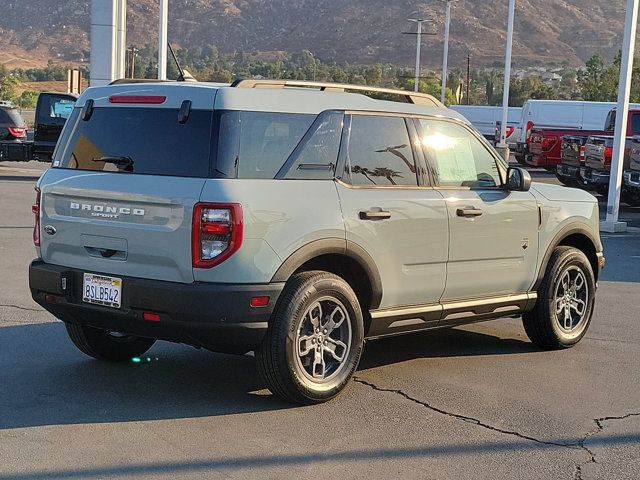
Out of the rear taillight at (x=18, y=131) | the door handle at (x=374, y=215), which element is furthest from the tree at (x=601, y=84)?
the door handle at (x=374, y=215)

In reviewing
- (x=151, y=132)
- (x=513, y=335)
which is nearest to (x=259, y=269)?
(x=151, y=132)

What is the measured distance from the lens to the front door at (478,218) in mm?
7047

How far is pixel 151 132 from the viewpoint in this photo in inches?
241

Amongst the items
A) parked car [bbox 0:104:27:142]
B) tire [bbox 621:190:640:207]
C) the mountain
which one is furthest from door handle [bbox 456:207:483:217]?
the mountain

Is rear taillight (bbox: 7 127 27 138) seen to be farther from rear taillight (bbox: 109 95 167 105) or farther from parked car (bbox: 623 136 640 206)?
rear taillight (bbox: 109 95 167 105)

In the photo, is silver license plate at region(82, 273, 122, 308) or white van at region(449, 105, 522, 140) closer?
silver license plate at region(82, 273, 122, 308)

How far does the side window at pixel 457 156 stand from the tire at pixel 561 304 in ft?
3.18

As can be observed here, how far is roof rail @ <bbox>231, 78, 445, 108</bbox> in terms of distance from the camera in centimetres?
616

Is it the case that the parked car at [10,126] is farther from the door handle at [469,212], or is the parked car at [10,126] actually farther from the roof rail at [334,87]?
the door handle at [469,212]

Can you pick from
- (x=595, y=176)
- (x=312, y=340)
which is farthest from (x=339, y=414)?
(x=595, y=176)

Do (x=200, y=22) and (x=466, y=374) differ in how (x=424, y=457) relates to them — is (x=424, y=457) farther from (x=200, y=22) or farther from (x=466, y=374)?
(x=200, y=22)

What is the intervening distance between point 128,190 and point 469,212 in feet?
8.19

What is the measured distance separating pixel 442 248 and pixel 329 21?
121m

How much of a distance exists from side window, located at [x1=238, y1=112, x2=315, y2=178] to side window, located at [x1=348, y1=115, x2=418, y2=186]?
0.48m
